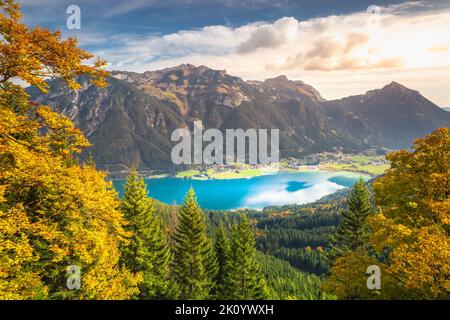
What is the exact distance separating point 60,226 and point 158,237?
2359 cm

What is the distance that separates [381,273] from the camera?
2061 centimetres

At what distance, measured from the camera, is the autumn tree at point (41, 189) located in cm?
1554

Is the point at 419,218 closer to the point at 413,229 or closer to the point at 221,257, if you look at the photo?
the point at 413,229

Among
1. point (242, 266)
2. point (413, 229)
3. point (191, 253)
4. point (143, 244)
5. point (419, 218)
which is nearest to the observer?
point (413, 229)

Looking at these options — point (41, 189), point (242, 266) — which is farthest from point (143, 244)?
point (41, 189)

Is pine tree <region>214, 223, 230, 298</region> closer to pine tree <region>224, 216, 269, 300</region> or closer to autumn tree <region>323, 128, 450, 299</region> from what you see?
pine tree <region>224, 216, 269, 300</region>

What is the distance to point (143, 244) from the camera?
127ft

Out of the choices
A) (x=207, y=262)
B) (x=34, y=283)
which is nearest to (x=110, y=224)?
(x=34, y=283)

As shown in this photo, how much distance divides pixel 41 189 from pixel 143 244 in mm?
21785

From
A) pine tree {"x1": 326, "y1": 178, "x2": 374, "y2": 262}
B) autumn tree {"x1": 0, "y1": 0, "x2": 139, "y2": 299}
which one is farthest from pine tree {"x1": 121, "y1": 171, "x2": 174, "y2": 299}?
pine tree {"x1": 326, "y1": 178, "x2": 374, "y2": 262}

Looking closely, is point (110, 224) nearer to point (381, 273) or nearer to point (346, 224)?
point (381, 273)

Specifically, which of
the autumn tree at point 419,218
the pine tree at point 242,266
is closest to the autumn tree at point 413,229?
the autumn tree at point 419,218

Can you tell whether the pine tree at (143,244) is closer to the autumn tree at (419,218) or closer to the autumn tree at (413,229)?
the autumn tree at (413,229)

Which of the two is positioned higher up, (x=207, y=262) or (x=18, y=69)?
(x=18, y=69)
